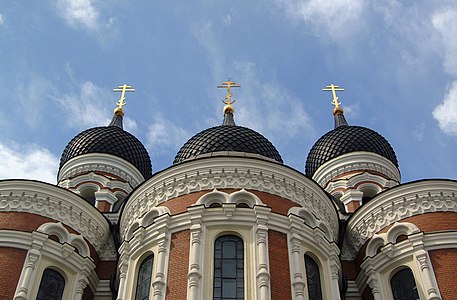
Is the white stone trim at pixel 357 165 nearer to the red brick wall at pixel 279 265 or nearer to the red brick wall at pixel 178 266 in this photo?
the red brick wall at pixel 279 265

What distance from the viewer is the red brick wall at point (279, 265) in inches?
482

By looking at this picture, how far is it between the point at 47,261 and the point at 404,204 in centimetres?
873

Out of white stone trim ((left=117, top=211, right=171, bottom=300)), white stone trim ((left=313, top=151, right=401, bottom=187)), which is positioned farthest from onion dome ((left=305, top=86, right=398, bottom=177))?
white stone trim ((left=117, top=211, right=171, bottom=300))

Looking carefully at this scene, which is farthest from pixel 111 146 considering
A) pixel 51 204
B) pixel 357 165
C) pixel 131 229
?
pixel 131 229

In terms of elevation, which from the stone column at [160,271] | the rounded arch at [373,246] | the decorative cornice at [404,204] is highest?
the decorative cornice at [404,204]

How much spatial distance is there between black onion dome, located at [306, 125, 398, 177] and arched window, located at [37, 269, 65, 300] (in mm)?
12235

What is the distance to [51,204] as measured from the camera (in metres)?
15.2

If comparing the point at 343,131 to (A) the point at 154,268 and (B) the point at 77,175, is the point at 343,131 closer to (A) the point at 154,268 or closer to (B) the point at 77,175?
(B) the point at 77,175

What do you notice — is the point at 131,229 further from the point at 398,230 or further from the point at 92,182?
the point at 92,182

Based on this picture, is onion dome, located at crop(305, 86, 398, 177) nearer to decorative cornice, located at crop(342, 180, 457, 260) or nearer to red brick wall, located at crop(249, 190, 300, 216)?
decorative cornice, located at crop(342, 180, 457, 260)

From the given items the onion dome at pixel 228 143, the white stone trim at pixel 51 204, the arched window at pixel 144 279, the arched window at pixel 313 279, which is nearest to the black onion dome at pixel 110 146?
the onion dome at pixel 228 143

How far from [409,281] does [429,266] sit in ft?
2.12

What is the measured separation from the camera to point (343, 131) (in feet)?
80.0

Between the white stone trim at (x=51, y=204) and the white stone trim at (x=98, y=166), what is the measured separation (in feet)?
25.3
